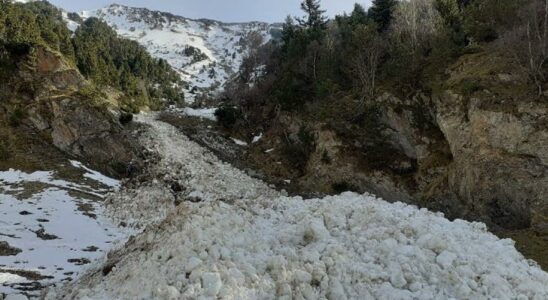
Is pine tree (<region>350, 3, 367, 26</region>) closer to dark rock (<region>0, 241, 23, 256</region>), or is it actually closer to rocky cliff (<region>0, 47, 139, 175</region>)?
rocky cliff (<region>0, 47, 139, 175</region>)

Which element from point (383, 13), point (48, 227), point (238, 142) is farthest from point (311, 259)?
point (383, 13)

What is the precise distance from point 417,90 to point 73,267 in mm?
22097

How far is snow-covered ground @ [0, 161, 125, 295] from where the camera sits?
12781 millimetres

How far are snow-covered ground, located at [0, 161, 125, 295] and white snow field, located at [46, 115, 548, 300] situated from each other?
210 centimetres

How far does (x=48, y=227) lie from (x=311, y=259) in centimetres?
1229

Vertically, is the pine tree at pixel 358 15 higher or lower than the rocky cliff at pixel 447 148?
higher

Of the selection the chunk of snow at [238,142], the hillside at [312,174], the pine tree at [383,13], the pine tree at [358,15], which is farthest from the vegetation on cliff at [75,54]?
the pine tree at [383,13]

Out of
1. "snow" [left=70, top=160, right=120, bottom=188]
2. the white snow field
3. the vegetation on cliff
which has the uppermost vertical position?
the vegetation on cliff

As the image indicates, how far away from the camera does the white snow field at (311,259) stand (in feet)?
28.9

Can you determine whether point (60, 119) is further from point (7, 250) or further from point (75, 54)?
point (75, 54)

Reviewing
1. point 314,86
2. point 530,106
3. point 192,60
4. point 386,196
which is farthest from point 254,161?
point 192,60

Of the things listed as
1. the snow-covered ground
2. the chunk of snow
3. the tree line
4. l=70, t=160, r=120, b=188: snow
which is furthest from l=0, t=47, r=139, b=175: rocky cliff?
the tree line

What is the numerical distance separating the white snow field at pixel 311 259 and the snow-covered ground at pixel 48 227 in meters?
2.10

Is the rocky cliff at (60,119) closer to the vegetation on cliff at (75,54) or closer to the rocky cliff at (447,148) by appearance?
the vegetation on cliff at (75,54)
